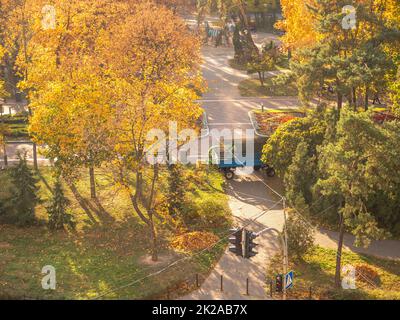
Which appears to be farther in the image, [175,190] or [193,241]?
[175,190]

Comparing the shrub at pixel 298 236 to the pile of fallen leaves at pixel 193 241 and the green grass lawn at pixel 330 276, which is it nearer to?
the green grass lawn at pixel 330 276

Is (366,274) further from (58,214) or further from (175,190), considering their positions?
(58,214)

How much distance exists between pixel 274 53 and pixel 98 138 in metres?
34.5

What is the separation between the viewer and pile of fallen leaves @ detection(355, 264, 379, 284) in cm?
2616

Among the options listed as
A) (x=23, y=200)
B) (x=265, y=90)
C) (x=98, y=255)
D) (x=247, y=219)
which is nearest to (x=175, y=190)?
(x=247, y=219)

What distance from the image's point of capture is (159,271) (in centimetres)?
2614

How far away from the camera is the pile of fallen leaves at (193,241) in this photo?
93.9ft

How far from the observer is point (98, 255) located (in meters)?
28.1

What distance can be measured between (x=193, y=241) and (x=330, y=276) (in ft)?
22.3

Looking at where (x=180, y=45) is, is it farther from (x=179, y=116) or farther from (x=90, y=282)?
(x=90, y=282)

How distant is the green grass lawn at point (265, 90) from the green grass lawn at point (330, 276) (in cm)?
2545

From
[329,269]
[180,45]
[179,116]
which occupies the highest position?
[180,45]

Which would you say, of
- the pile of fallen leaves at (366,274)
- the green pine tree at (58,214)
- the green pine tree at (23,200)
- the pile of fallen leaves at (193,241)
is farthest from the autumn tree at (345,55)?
the green pine tree at (23,200)
